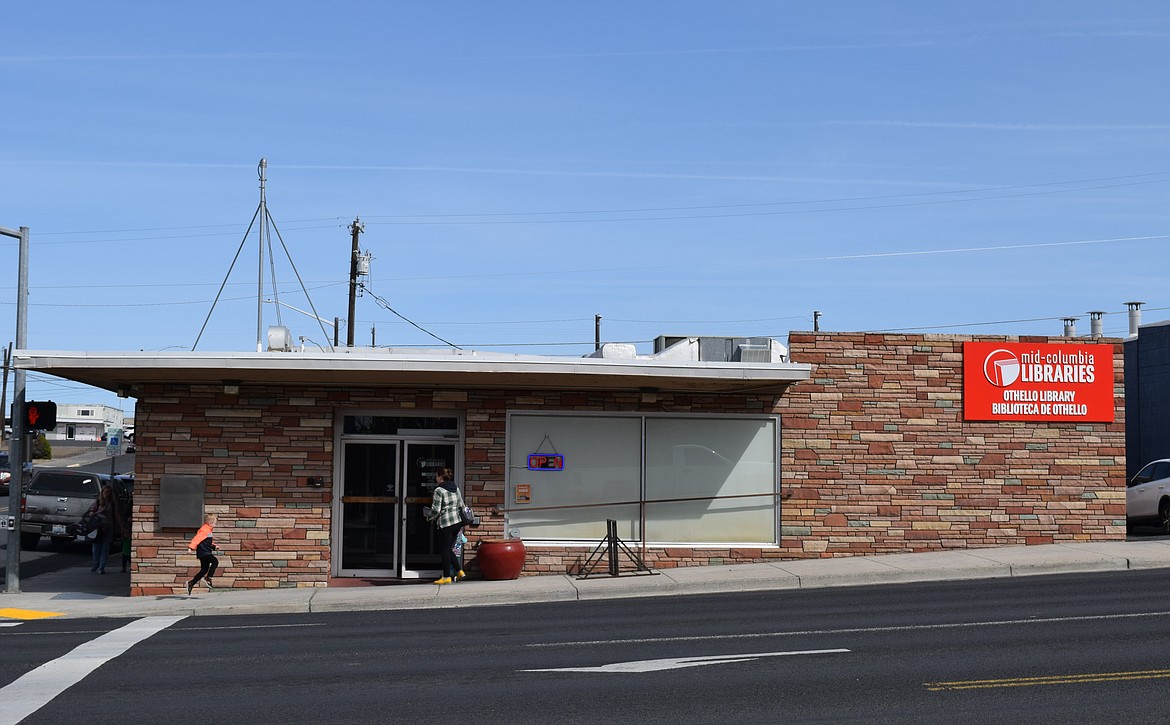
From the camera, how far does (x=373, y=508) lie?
19984mm

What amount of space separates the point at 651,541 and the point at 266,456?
651cm

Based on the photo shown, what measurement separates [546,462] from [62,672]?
9870 mm

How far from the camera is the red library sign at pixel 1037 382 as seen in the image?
68.6 ft

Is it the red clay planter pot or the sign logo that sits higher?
the sign logo

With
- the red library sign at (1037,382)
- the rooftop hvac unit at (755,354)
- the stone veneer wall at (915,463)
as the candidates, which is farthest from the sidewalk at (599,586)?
the rooftop hvac unit at (755,354)

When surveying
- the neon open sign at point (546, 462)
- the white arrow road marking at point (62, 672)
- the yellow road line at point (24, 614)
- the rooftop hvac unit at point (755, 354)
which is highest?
the rooftop hvac unit at point (755, 354)

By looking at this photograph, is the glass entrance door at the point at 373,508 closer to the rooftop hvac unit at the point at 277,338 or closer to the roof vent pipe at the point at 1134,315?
the rooftop hvac unit at the point at 277,338

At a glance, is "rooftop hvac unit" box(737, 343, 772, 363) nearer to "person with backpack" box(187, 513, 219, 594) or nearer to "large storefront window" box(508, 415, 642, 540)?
"large storefront window" box(508, 415, 642, 540)

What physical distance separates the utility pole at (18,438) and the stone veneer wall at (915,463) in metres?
12.6

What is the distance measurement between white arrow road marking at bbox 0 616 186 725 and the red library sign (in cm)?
1377

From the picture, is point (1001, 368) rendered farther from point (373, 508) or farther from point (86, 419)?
point (86, 419)

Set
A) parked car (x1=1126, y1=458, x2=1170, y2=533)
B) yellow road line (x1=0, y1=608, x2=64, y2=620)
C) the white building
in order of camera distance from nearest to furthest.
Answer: yellow road line (x1=0, y1=608, x2=64, y2=620) < parked car (x1=1126, y1=458, x2=1170, y2=533) < the white building

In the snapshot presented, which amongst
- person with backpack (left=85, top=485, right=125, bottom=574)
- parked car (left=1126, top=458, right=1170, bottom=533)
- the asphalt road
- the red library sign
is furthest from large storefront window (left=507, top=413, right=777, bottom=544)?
parked car (left=1126, top=458, right=1170, bottom=533)

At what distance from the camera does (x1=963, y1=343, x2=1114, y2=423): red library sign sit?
20.9 meters
